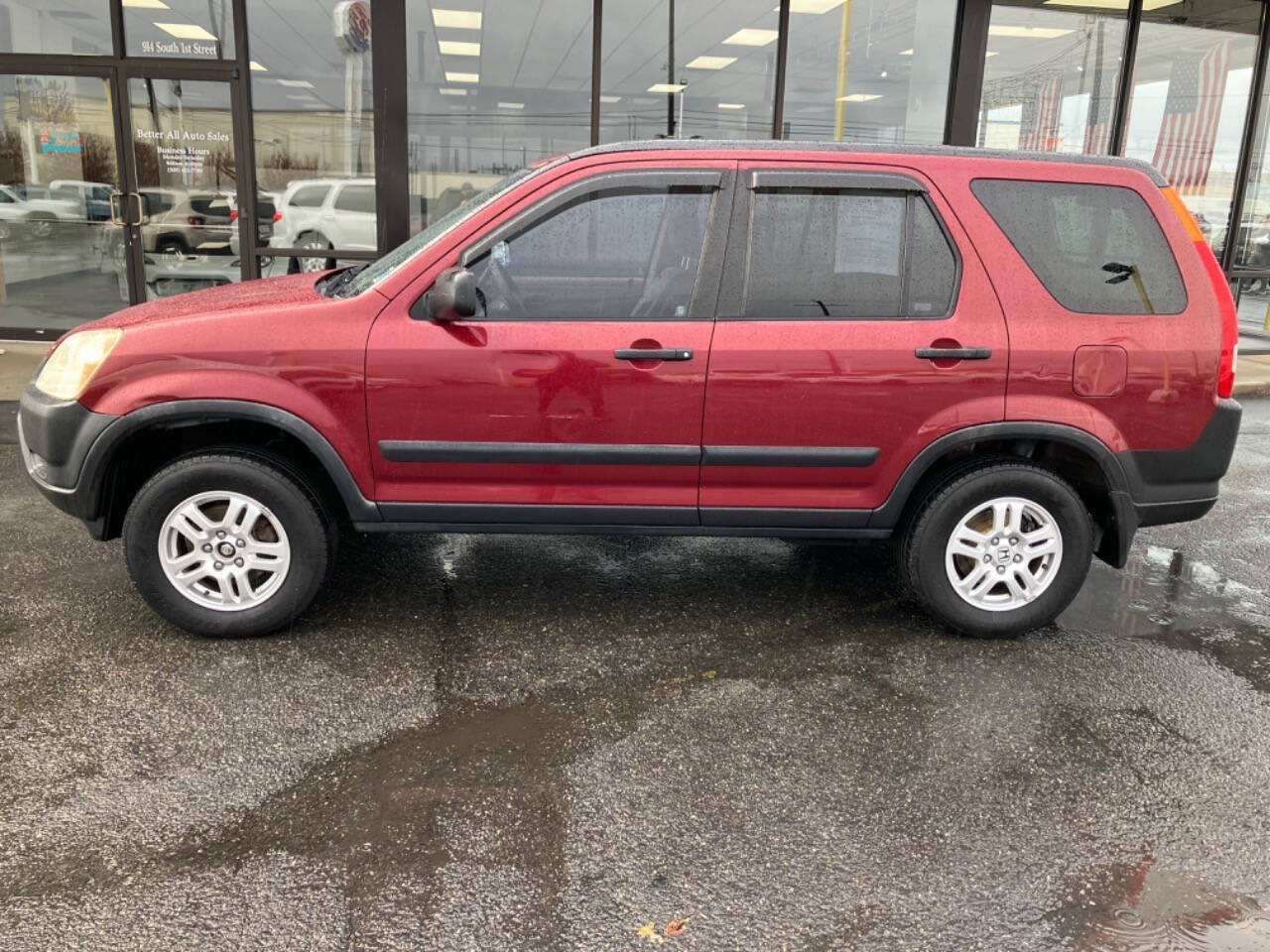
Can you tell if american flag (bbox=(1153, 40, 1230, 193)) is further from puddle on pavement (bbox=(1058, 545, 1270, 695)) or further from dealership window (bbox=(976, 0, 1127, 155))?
puddle on pavement (bbox=(1058, 545, 1270, 695))

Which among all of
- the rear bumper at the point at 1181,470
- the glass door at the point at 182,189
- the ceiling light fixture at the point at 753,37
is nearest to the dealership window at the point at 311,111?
the glass door at the point at 182,189

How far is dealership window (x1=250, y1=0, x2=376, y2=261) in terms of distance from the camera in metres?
9.52

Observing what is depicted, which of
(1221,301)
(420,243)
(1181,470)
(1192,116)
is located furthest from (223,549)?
(1192,116)

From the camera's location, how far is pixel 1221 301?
3.75 meters

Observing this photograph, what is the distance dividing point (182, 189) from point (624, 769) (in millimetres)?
8924

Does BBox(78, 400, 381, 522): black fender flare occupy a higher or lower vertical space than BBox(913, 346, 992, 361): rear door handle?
lower

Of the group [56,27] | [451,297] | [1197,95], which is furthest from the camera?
[1197,95]

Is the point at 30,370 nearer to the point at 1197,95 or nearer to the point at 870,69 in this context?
the point at 870,69

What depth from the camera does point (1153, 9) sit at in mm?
10992

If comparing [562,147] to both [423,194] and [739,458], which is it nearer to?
[423,194]

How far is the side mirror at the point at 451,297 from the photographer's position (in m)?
3.43

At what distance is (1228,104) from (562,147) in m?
7.85

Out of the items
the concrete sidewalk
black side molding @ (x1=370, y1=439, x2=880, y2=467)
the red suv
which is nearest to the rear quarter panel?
the red suv

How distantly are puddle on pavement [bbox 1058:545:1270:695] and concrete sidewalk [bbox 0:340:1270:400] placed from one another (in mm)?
3974
